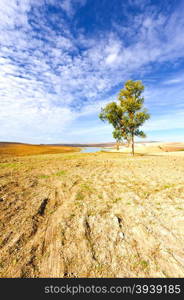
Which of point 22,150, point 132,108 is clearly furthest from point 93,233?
point 22,150

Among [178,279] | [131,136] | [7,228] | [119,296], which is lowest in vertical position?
[119,296]

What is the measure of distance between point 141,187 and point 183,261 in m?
4.98

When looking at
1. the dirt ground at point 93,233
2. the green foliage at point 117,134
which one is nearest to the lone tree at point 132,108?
the green foliage at point 117,134

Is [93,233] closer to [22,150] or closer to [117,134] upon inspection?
[117,134]

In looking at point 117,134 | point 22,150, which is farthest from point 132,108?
point 22,150

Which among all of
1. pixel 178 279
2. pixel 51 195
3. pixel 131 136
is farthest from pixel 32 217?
pixel 131 136

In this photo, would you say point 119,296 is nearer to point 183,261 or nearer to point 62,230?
point 183,261

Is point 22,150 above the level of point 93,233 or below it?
above

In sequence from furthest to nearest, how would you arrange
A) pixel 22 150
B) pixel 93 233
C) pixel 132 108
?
pixel 22 150, pixel 132 108, pixel 93 233

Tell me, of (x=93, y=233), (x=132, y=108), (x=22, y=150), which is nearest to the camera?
(x=93, y=233)

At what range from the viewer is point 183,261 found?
312 cm

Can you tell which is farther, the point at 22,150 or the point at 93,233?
the point at 22,150

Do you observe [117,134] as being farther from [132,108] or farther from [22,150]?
[22,150]

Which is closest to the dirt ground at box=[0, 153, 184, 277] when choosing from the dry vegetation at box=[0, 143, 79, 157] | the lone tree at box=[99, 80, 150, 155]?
the lone tree at box=[99, 80, 150, 155]
